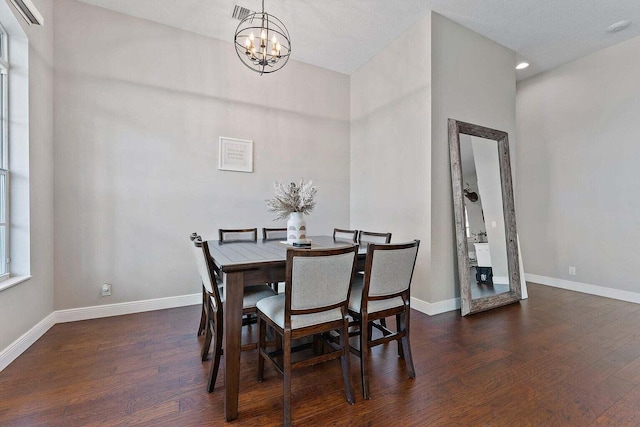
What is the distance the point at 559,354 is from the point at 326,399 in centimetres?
196

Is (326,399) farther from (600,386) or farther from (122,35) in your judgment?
(122,35)

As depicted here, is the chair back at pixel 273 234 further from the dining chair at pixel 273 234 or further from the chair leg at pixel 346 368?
the chair leg at pixel 346 368

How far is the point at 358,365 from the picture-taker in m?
2.22

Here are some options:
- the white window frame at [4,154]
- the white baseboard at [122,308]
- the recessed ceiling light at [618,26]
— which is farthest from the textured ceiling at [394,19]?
the white baseboard at [122,308]

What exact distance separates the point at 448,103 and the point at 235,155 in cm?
269

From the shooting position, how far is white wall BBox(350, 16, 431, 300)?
3.39m

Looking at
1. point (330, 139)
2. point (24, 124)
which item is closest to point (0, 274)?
point (24, 124)

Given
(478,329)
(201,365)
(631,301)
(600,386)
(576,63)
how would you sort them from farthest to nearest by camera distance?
(576,63) < (631,301) < (478,329) < (201,365) < (600,386)

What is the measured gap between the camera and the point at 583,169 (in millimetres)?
4137

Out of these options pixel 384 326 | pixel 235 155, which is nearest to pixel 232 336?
pixel 384 326

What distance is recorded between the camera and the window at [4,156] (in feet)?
7.64

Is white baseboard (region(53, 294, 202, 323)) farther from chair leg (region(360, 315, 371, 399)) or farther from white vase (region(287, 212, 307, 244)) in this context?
chair leg (region(360, 315, 371, 399))

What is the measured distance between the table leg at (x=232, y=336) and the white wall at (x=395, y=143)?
238cm

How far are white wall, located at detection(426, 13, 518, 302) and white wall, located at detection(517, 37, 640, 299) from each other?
4.66 feet
